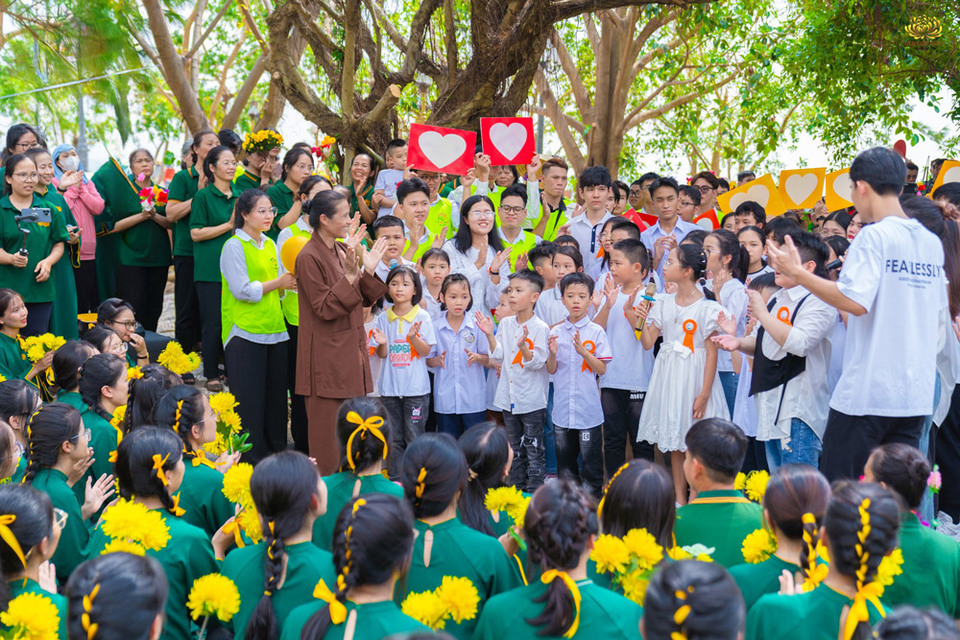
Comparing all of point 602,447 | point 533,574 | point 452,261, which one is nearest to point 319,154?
point 452,261

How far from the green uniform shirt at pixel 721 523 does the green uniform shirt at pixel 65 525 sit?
2339mm

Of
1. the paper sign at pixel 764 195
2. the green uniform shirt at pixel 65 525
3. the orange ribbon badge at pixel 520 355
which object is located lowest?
the green uniform shirt at pixel 65 525

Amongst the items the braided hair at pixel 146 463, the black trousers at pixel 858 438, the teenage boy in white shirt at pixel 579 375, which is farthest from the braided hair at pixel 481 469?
the teenage boy in white shirt at pixel 579 375

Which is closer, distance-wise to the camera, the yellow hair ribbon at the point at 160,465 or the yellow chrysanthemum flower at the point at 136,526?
the yellow chrysanthemum flower at the point at 136,526

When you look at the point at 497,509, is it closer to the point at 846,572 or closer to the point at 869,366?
the point at 846,572

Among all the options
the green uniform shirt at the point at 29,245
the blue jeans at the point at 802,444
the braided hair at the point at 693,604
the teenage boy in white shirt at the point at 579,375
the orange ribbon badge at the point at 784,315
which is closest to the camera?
the braided hair at the point at 693,604

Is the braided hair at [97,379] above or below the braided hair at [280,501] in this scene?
above

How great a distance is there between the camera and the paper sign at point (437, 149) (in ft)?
24.3

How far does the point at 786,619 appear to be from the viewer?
2.38 m

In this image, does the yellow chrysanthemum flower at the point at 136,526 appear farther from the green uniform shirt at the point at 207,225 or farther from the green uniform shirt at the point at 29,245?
the green uniform shirt at the point at 207,225

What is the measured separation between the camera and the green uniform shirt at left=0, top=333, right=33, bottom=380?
524 cm

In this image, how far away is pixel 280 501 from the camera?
9.20 feet

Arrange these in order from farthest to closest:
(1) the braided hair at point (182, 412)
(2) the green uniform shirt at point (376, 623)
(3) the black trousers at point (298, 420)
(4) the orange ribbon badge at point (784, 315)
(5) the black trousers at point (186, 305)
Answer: (5) the black trousers at point (186, 305) → (3) the black trousers at point (298, 420) → (4) the orange ribbon badge at point (784, 315) → (1) the braided hair at point (182, 412) → (2) the green uniform shirt at point (376, 623)

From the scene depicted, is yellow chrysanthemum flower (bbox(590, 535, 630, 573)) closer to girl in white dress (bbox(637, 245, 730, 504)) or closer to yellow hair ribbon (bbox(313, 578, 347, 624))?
yellow hair ribbon (bbox(313, 578, 347, 624))
